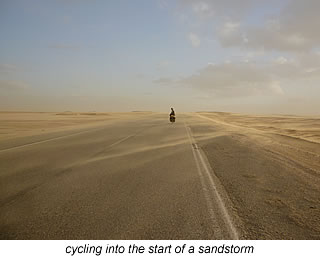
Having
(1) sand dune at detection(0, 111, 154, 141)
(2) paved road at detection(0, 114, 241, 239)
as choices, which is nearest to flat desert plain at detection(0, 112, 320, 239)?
(2) paved road at detection(0, 114, 241, 239)

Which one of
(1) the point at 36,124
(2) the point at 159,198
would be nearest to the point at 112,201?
(2) the point at 159,198

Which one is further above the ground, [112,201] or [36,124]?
[112,201]

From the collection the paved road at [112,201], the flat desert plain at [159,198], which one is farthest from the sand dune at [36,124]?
the flat desert plain at [159,198]

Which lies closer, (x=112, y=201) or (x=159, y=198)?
(x=112, y=201)

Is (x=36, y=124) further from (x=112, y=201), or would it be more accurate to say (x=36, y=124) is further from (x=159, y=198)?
(x=159, y=198)

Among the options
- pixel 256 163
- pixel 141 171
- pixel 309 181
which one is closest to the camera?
pixel 309 181

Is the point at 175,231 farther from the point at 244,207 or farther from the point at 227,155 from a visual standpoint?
the point at 227,155

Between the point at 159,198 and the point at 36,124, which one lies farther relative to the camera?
the point at 36,124

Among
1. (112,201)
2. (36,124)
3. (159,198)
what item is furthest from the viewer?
(36,124)

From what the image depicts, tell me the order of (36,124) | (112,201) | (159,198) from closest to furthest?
(112,201), (159,198), (36,124)

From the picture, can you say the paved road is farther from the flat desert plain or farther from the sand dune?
the sand dune
